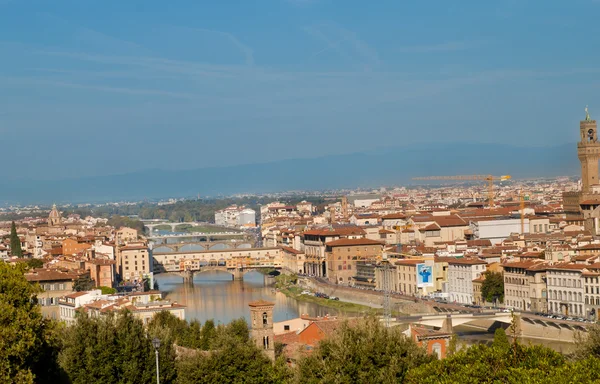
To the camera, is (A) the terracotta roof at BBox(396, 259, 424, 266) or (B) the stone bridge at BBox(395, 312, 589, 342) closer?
(B) the stone bridge at BBox(395, 312, 589, 342)

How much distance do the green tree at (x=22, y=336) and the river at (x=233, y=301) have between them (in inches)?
496

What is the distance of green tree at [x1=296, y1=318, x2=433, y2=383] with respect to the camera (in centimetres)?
1655

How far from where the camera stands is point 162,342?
19.0 m

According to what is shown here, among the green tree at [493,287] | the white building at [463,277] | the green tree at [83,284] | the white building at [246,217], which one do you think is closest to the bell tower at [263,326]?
the green tree at [83,284]

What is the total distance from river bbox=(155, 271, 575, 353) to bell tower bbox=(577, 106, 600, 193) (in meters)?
16.5

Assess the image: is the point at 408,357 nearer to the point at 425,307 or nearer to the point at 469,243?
the point at 425,307

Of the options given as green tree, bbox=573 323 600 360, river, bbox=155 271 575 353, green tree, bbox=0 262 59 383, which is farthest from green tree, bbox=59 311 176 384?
river, bbox=155 271 575 353

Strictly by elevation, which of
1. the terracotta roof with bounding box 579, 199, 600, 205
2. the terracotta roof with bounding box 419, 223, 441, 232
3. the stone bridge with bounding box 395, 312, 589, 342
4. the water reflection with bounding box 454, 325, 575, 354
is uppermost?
the terracotta roof with bounding box 579, 199, 600, 205

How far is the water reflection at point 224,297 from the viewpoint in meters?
38.7

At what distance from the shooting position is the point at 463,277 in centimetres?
4147

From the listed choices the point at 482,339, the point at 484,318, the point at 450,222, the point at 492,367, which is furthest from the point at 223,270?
the point at 492,367

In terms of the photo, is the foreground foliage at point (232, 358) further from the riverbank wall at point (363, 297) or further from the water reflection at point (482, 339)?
the riverbank wall at point (363, 297)

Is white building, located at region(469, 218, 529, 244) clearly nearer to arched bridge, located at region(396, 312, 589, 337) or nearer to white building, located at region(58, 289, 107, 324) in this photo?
arched bridge, located at region(396, 312, 589, 337)

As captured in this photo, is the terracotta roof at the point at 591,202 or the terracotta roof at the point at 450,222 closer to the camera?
the terracotta roof at the point at 591,202
